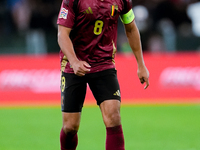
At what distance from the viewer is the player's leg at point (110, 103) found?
182 inches

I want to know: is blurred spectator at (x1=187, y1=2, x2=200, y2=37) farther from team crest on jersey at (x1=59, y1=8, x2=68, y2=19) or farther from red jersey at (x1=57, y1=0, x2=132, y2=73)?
team crest on jersey at (x1=59, y1=8, x2=68, y2=19)

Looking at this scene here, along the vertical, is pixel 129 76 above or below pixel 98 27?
below

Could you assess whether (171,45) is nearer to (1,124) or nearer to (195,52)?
(195,52)

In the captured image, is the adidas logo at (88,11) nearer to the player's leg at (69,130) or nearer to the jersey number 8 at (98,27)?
the jersey number 8 at (98,27)

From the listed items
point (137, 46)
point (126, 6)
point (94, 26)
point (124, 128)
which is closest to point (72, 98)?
point (94, 26)

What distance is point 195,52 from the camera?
13.5 metres

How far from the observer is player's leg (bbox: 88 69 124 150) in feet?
15.2

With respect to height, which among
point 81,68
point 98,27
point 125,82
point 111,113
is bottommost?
point 125,82

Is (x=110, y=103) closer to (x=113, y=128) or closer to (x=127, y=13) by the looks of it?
(x=113, y=128)

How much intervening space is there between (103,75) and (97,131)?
3.25 m

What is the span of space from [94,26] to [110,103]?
2.83ft

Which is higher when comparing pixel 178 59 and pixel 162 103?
pixel 178 59

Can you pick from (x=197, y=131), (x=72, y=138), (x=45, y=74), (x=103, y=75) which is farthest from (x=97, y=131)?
(x=45, y=74)

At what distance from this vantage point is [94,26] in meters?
4.80
